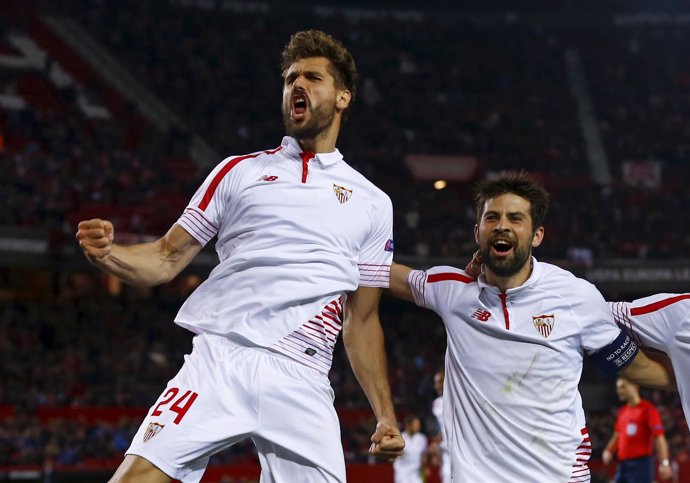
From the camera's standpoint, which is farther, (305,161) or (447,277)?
(447,277)

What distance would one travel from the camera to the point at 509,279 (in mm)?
4844

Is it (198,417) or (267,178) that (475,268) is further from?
(198,417)

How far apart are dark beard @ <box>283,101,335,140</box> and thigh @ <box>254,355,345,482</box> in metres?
1.00

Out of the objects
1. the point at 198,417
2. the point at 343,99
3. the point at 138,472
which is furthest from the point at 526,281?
the point at 138,472

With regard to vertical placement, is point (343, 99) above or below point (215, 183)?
above

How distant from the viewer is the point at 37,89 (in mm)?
26938

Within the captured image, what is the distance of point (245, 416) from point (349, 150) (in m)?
25.0

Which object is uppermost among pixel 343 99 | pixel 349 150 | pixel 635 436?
pixel 349 150

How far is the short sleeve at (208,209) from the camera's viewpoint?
4.19 metres

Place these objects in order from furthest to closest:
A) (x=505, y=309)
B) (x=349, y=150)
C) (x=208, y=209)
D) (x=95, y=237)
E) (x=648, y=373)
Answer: (x=349, y=150)
(x=648, y=373)
(x=505, y=309)
(x=208, y=209)
(x=95, y=237)

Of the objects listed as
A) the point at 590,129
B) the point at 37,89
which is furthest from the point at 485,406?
the point at 590,129

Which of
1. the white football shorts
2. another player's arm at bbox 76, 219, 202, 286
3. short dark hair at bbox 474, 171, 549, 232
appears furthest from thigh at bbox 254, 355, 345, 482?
short dark hair at bbox 474, 171, 549, 232

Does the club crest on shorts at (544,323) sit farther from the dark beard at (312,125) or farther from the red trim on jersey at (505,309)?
the dark beard at (312,125)

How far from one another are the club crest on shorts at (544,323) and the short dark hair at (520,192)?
17.0 inches
